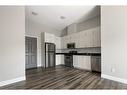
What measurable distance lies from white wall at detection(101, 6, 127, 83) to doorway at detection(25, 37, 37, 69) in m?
4.05

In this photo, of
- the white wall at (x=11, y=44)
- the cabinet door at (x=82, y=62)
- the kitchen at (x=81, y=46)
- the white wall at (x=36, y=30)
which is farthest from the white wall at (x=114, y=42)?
the white wall at (x=36, y=30)

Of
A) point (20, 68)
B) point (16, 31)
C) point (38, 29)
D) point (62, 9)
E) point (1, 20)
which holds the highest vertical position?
point (62, 9)

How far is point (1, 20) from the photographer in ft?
9.19

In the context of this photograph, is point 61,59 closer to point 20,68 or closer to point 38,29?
point 38,29

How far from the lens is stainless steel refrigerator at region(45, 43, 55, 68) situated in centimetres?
579

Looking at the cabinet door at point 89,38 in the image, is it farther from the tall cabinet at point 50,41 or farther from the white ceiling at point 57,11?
the tall cabinet at point 50,41

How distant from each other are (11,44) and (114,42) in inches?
139

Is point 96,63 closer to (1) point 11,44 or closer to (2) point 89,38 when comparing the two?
(2) point 89,38

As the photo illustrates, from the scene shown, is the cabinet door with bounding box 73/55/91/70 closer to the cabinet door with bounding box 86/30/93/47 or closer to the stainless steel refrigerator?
the cabinet door with bounding box 86/30/93/47

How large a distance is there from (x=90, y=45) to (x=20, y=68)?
3.71 meters

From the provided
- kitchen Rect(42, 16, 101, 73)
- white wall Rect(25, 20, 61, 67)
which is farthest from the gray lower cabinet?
white wall Rect(25, 20, 61, 67)
